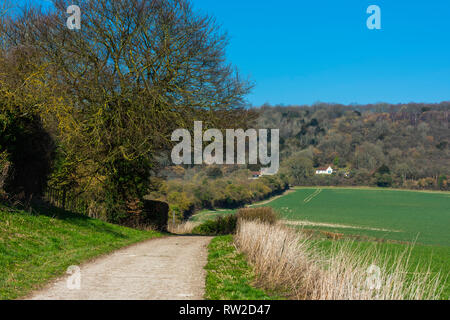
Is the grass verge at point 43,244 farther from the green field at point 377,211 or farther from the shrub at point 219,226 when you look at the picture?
the green field at point 377,211

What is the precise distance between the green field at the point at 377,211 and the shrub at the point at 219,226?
3341mm

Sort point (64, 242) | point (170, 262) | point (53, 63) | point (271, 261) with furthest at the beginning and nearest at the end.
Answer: point (53, 63), point (64, 242), point (170, 262), point (271, 261)

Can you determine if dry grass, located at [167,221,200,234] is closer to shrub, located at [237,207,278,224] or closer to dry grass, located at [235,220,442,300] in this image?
shrub, located at [237,207,278,224]

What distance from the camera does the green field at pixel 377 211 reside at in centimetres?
4281

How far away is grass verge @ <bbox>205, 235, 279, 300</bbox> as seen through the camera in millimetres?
7531

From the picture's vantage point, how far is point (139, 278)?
870 centimetres

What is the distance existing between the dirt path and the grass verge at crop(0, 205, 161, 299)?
44 cm

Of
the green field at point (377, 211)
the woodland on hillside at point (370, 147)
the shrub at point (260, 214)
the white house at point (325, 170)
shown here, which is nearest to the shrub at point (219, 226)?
the shrub at point (260, 214)

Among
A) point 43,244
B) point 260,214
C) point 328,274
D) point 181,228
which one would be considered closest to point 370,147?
point 181,228

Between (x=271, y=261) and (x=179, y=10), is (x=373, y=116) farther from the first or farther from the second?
(x=271, y=261)

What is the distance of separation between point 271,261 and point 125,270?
131 inches

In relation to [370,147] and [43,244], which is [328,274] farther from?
[370,147]
